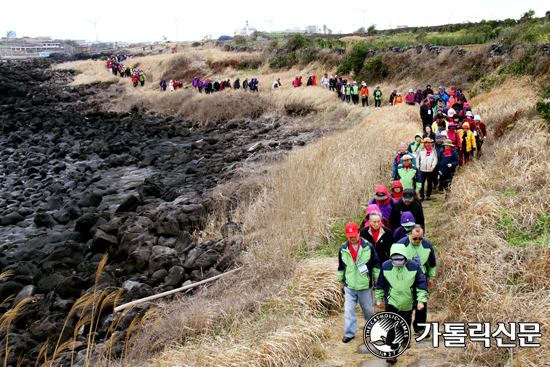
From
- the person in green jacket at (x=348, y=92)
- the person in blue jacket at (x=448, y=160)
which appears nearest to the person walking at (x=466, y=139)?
the person in blue jacket at (x=448, y=160)

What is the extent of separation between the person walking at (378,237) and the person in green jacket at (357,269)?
15.2 inches

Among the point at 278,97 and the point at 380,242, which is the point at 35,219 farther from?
the point at 278,97

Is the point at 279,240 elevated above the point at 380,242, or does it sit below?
below

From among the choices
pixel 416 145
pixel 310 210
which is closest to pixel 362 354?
pixel 310 210

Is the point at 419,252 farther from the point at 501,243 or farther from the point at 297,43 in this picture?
the point at 297,43

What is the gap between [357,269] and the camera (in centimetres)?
548

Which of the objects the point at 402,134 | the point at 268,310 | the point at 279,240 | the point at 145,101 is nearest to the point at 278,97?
the point at 145,101

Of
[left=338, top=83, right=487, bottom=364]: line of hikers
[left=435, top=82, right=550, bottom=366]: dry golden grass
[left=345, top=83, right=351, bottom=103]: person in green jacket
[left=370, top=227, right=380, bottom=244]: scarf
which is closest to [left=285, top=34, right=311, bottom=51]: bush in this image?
[left=345, top=83, right=351, bottom=103]: person in green jacket

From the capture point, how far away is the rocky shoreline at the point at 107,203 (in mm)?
10047

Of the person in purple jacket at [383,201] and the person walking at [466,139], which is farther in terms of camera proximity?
the person walking at [466,139]

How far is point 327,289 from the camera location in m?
6.98

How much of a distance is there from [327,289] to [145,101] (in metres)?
36.0

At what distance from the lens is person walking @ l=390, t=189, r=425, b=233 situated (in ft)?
21.9

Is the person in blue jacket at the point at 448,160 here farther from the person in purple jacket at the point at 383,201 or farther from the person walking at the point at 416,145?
the person in purple jacket at the point at 383,201
